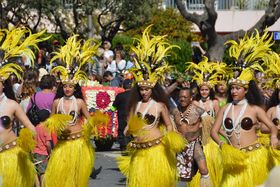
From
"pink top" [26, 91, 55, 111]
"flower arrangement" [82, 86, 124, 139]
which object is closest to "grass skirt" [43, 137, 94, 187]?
"pink top" [26, 91, 55, 111]

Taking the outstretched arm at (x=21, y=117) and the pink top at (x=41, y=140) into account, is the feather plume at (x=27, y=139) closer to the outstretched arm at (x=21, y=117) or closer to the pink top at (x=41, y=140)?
the outstretched arm at (x=21, y=117)

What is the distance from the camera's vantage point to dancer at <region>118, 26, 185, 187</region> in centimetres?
973

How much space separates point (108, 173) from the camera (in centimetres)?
1405

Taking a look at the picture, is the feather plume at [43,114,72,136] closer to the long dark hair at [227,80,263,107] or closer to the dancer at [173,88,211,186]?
the dancer at [173,88,211,186]

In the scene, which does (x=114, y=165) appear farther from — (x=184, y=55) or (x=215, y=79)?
(x=184, y=55)

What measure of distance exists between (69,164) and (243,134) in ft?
7.44

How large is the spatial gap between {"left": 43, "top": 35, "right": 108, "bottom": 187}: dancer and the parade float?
5514 millimetres

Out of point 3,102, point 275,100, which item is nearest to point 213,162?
point 275,100

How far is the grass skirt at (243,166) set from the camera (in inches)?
355

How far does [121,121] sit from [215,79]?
258cm

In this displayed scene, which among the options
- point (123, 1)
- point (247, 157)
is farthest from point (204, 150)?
point (123, 1)

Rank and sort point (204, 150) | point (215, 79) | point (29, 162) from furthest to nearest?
point (215, 79) → point (204, 150) → point (29, 162)

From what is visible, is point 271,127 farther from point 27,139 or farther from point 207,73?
point 207,73

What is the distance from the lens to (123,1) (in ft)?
94.2
